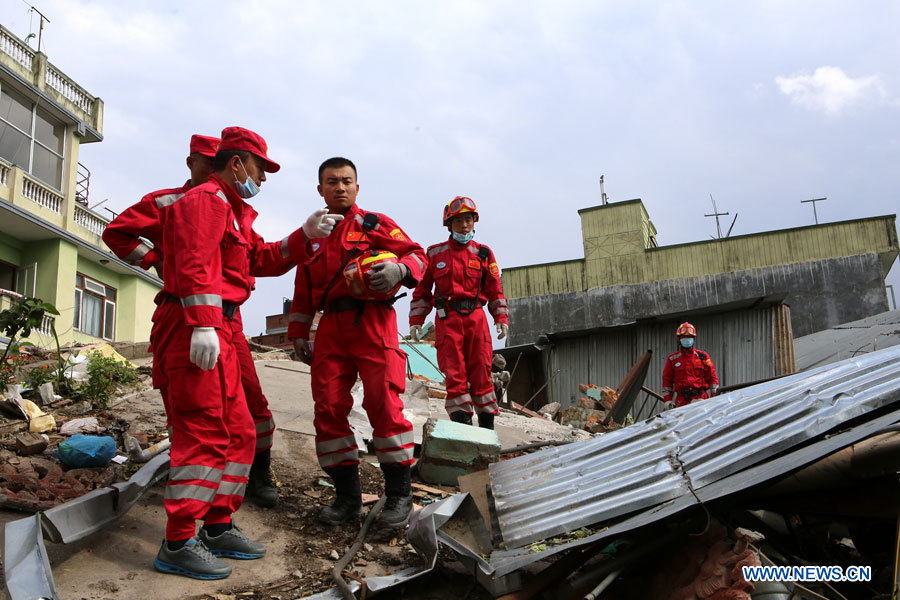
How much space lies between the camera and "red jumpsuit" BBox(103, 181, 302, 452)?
3721mm

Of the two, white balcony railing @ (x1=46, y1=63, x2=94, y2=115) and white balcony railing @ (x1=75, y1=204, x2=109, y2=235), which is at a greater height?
white balcony railing @ (x1=46, y1=63, x2=94, y2=115)

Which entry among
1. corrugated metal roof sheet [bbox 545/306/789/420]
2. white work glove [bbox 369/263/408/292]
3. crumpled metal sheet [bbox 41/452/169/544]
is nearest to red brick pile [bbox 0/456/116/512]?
crumpled metal sheet [bbox 41/452/169/544]

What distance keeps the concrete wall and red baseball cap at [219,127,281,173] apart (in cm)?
1780

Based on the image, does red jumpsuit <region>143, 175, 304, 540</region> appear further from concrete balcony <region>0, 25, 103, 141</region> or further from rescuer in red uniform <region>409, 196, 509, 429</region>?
concrete balcony <region>0, 25, 103, 141</region>

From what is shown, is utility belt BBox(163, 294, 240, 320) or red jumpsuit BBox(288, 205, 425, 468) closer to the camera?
utility belt BBox(163, 294, 240, 320)

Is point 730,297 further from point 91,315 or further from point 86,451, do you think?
point 86,451

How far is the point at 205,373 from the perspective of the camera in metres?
3.09

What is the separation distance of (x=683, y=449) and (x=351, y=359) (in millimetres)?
1901

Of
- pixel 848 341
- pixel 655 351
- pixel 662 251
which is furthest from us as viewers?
pixel 662 251

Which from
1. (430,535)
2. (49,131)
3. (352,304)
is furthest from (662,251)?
(430,535)

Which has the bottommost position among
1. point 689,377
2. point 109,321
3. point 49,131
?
point 689,377

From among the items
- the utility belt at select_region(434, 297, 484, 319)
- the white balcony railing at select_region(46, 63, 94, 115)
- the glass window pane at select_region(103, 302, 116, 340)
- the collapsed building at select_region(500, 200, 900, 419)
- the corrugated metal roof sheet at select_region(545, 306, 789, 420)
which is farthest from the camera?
the glass window pane at select_region(103, 302, 116, 340)

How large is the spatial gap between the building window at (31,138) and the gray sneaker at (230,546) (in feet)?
59.9

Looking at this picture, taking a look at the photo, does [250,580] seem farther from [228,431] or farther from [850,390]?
[850,390]
